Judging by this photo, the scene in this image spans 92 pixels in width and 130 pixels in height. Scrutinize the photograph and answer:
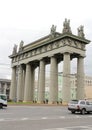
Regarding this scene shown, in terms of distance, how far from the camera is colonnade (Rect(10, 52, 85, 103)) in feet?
217

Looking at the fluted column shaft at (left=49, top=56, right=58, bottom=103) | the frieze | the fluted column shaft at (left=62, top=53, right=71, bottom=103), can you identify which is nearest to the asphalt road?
the fluted column shaft at (left=62, top=53, right=71, bottom=103)

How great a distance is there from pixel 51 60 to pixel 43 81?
6793 mm

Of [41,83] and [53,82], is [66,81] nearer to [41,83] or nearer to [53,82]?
[53,82]

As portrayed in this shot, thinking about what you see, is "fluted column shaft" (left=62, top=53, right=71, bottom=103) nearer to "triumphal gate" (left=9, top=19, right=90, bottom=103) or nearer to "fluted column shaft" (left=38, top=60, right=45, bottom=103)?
"triumphal gate" (left=9, top=19, right=90, bottom=103)

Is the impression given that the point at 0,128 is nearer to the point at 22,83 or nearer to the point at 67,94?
the point at 67,94

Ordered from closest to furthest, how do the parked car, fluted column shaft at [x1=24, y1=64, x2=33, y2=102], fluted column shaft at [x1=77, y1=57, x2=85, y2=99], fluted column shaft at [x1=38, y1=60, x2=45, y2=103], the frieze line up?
the parked car
the frieze
fluted column shaft at [x1=77, y1=57, x2=85, y2=99]
fluted column shaft at [x1=38, y1=60, x2=45, y2=103]
fluted column shaft at [x1=24, y1=64, x2=33, y2=102]

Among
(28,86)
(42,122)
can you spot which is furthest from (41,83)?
(42,122)

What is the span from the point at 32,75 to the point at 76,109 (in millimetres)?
52114

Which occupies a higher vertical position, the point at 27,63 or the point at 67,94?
the point at 27,63

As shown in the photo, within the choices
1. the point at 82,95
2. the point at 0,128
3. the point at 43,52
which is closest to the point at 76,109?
the point at 0,128

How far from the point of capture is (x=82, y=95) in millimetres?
69938

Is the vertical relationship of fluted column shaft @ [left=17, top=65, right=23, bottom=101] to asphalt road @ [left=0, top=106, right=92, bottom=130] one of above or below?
above

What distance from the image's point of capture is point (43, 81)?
249ft

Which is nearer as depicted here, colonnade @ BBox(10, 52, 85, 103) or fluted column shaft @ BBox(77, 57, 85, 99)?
colonnade @ BBox(10, 52, 85, 103)
